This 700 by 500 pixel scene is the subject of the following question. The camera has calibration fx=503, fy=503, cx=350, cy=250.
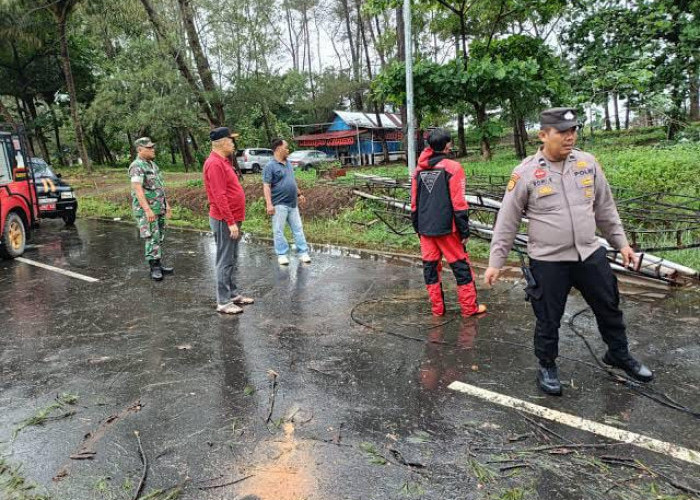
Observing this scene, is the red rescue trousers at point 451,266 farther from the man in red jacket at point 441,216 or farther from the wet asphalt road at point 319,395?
the wet asphalt road at point 319,395

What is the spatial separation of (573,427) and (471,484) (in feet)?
2.77

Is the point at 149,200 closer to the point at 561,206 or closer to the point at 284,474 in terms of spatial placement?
the point at 284,474

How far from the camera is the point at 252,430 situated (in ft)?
10.1

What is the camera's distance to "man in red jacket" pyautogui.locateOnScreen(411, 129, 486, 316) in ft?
14.8

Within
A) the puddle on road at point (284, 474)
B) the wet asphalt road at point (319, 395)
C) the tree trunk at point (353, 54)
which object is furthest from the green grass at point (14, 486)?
the tree trunk at point (353, 54)

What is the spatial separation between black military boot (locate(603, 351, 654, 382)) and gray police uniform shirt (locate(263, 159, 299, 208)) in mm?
4879

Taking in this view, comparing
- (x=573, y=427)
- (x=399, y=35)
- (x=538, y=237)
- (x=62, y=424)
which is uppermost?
(x=399, y=35)

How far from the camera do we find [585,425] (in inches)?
117

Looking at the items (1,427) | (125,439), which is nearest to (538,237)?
(125,439)

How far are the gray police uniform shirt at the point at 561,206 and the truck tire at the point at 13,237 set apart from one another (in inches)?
332

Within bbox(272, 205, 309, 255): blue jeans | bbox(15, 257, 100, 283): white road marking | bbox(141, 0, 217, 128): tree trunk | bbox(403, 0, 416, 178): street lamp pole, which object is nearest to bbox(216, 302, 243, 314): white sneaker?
bbox(272, 205, 309, 255): blue jeans

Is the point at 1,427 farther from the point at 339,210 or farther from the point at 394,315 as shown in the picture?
the point at 339,210

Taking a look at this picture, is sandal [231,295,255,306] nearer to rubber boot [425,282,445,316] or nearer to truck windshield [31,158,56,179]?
rubber boot [425,282,445,316]

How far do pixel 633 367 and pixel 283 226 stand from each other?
5.08 meters
